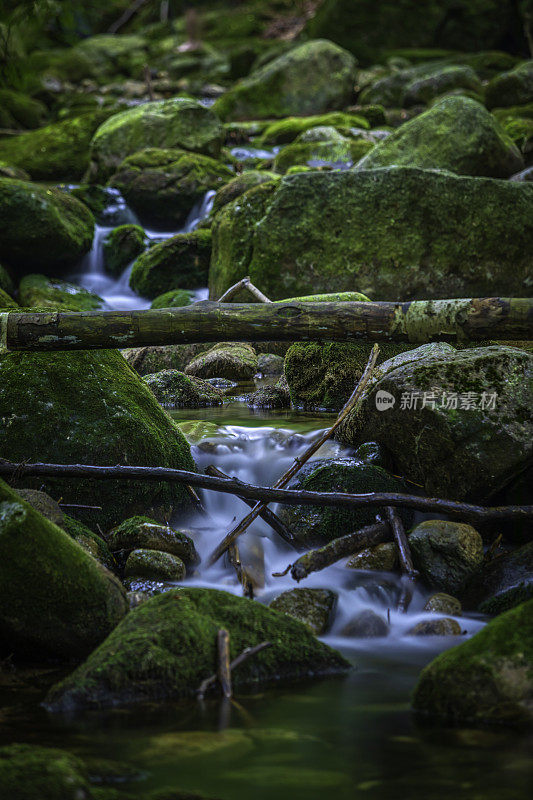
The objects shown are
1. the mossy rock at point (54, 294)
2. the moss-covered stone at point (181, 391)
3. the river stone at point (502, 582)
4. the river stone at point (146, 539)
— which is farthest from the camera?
the mossy rock at point (54, 294)

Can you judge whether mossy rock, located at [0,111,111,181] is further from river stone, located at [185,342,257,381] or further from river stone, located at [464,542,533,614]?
river stone, located at [464,542,533,614]

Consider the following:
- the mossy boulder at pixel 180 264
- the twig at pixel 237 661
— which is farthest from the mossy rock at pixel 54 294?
the twig at pixel 237 661

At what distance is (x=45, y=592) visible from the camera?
10.7ft

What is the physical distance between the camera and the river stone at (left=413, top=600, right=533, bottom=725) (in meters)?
2.69

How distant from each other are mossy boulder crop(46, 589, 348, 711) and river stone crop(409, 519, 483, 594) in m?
1.20

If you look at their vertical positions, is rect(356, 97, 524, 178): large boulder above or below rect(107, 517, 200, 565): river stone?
above

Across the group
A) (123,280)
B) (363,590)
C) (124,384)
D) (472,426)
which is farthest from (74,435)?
(123,280)

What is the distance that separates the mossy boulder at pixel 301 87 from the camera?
2486 cm

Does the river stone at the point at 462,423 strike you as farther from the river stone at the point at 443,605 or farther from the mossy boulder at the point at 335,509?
the river stone at the point at 443,605

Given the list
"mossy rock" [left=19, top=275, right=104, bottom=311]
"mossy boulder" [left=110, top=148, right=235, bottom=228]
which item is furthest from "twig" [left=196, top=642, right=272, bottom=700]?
"mossy boulder" [left=110, top=148, right=235, bottom=228]

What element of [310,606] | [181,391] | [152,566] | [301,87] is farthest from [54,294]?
[301,87]

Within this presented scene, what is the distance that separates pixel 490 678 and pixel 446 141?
11305 millimetres

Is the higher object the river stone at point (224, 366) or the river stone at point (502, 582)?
the river stone at point (224, 366)

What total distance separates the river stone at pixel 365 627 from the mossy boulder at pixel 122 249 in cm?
1101
